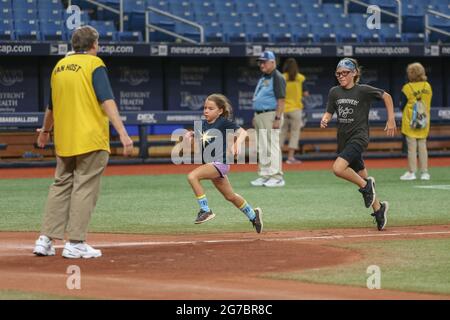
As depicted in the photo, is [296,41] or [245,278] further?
[296,41]

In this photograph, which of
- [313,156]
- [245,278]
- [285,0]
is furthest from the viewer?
[285,0]

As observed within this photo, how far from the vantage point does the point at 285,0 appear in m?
30.4

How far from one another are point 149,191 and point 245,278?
379 inches

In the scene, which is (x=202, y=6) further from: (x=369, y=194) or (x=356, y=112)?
(x=369, y=194)

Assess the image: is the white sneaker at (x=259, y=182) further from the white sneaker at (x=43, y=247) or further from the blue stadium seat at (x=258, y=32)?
the white sneaker at (x=43, y=247)

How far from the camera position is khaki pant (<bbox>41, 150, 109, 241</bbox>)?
34.3 feet

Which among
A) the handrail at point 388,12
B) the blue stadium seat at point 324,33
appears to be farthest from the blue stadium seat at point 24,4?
the handrail at point 388,12

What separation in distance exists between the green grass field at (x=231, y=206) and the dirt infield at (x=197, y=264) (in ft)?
3.03

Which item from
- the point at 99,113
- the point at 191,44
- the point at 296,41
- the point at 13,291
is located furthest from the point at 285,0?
the point at 13,291

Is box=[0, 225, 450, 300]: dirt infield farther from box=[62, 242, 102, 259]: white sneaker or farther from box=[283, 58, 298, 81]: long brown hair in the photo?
box=[283, 58, 298, 81]: long brown hair

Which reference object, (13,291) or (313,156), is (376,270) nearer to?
(13,291)

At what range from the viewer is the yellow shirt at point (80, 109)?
10.4m

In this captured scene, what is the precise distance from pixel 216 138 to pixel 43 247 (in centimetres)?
265

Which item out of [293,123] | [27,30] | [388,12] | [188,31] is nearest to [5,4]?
[27,30]
